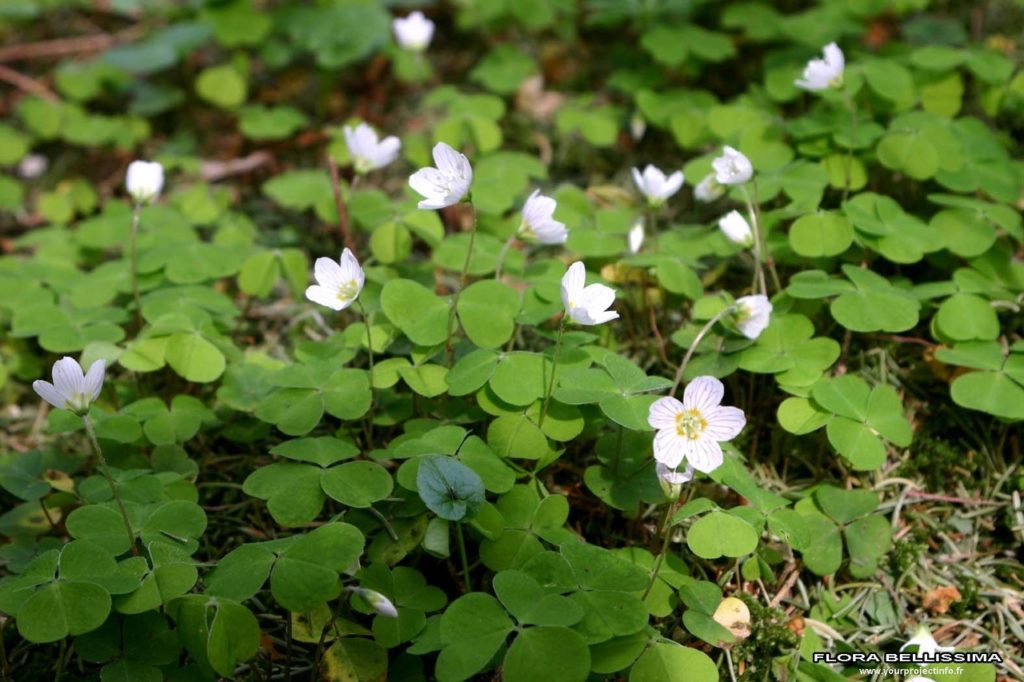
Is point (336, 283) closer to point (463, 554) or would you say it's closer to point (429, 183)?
point (429, 183)

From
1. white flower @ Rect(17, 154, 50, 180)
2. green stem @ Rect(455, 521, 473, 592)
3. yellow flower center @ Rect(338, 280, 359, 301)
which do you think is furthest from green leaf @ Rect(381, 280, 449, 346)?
white flower @ Rect(17, 154, 50, 180)

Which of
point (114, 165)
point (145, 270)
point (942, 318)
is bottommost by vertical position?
point (114, 165)

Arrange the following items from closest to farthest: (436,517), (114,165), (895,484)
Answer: (436,517) < (895,484) < (114,165)

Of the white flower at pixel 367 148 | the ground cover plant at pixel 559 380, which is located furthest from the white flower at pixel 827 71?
the white flower at pixel 367 148

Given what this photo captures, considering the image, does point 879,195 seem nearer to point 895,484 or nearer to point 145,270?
point 895,484

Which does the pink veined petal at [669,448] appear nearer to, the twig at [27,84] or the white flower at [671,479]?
the white flower at [671,479]

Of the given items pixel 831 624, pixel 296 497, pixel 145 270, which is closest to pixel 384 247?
pixel 145 270
